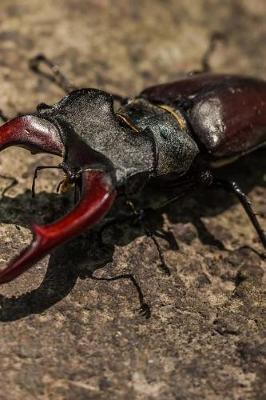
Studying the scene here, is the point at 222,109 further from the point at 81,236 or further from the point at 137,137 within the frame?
the point at 81,236

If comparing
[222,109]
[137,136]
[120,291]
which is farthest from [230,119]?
[120,291]

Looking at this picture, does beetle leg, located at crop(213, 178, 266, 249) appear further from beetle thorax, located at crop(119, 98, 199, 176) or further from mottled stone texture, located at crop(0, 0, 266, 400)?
beetle thorax, located at crop(119, 98, 199, 176)

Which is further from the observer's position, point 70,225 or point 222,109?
point 222,109

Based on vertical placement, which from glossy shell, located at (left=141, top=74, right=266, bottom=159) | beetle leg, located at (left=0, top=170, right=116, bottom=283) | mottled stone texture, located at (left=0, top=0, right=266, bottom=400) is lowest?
mottled stone texture, located at (left=0, top=0, right=266, bottom=400)

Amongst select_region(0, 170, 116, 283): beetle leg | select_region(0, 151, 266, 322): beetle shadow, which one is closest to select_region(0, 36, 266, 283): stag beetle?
select_region(0, 170, 116, 283): beetle leg

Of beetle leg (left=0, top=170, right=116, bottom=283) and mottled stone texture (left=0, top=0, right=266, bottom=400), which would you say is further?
mottled stone texture (left=0, top=0, right=266, bottom=400)

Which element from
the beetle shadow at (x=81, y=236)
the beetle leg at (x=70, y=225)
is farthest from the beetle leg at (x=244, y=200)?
the beetle leg at (x=70, y=225)

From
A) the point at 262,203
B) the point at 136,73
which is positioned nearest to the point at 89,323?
the point at 262,203
